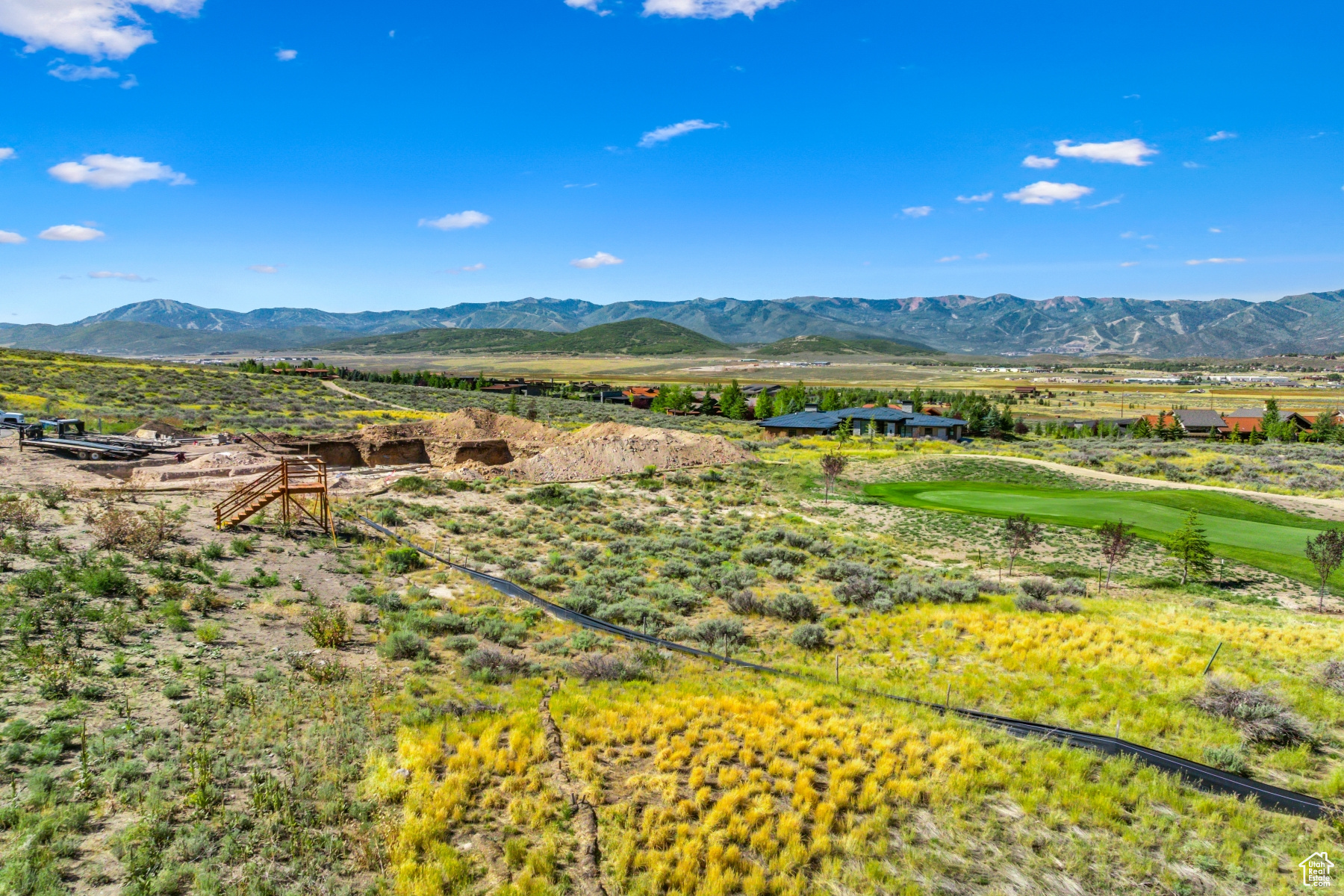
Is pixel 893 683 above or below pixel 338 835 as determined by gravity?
below

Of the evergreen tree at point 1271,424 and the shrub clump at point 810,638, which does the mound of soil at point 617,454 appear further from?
the evergreen tree at point 1271,424

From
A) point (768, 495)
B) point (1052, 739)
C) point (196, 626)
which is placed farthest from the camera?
point (768, 495)

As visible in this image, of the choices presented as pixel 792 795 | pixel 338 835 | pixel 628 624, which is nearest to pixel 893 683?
pixel 792 795

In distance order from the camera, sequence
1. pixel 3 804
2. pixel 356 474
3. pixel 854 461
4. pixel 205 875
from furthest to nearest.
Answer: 1. pixel 854 461
2. pixel 356 474
3. pixel 3 804
4. pixel 205 875

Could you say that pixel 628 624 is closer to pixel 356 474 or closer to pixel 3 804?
pixel 3 804

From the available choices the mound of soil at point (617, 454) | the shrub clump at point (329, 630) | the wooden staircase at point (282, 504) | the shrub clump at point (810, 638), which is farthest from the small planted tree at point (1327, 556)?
the mound of soil at point (617, 454)

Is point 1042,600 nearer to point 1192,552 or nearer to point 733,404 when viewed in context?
point 1192,552
